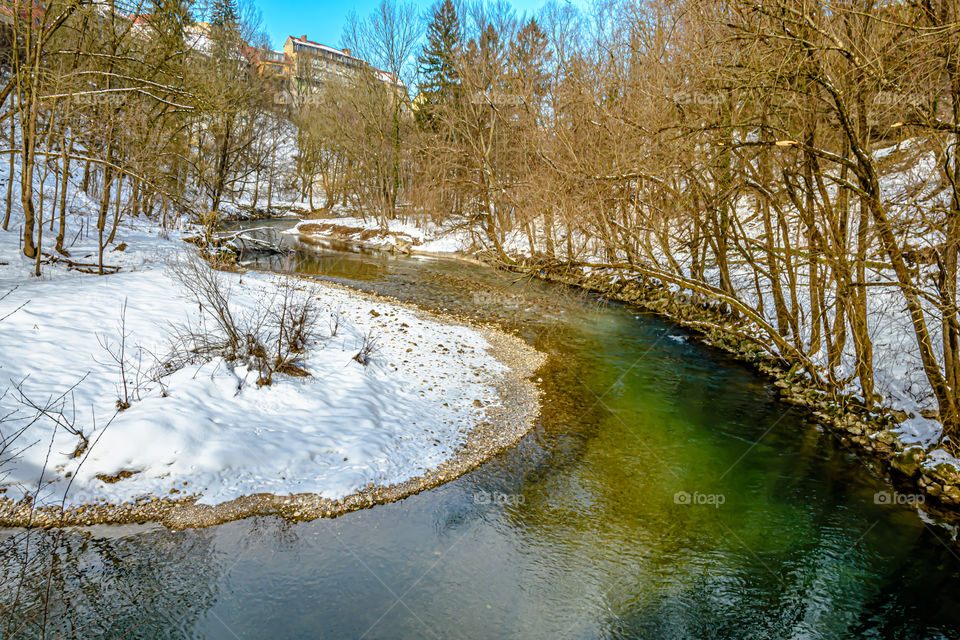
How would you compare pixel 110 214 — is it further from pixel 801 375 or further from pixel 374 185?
pixel 801 375

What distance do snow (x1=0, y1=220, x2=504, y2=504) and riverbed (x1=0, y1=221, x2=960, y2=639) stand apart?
756 mm

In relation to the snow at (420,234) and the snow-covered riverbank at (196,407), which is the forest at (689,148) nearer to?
the snow at (420,234)

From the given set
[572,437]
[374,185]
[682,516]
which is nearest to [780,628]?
[682,516]

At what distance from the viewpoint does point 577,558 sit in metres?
5.77

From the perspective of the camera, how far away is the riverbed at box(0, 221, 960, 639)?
488 cm

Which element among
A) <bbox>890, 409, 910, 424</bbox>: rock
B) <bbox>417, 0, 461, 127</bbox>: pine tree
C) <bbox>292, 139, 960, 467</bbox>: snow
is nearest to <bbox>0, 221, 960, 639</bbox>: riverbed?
<bbox>890, 409, 910, 424</bbox>: rock

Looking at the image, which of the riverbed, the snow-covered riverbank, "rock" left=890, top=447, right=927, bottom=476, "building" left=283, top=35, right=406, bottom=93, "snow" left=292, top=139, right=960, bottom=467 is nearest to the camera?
the riverbed

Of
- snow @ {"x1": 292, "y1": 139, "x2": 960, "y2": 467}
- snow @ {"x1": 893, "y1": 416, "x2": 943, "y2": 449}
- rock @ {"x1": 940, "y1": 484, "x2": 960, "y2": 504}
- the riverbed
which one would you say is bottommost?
the riverbed

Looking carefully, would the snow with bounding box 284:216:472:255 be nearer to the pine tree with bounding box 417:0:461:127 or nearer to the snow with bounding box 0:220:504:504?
the pine tree with bounding box 417:0:461:127

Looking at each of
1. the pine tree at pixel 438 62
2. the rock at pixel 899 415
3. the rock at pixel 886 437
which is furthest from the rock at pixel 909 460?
the pine tree at pixel 438 62

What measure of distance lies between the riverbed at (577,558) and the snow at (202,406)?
756 mm

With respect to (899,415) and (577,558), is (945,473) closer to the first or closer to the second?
(899,415)

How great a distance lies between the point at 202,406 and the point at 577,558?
581cm

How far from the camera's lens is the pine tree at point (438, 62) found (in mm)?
37219
